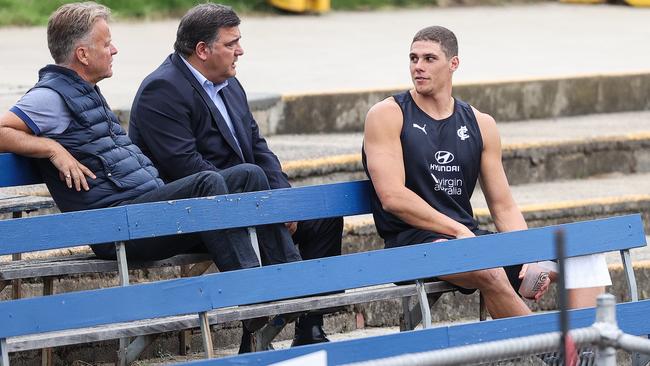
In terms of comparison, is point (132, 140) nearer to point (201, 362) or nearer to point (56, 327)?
point (56, 327)

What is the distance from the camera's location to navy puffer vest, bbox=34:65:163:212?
4.71 meters

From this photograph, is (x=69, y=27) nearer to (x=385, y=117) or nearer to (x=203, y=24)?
(x=203, y=24)

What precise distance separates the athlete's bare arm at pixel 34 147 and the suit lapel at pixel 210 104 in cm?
61

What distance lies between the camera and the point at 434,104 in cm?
512

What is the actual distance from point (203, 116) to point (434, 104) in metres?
0.84

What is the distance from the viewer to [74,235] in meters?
4.42

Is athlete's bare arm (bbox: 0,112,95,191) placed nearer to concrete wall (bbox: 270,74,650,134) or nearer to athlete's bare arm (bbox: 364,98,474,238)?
athlete's bare arm (bbox: 364,98,474,238)

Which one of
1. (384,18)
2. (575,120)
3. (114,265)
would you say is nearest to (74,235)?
(114,265)

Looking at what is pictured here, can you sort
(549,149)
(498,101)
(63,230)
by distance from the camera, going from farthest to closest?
(498,101)
(549,149)
(63,230)

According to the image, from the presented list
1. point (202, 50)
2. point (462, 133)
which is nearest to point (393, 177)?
point (462, 133)

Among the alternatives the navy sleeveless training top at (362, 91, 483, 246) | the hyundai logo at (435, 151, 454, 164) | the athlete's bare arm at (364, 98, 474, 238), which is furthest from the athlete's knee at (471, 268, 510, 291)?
the hyundai logo at (435, 151, 454, 164)

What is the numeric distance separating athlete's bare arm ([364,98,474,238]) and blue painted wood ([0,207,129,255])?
95 cm

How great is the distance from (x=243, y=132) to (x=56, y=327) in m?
1.50

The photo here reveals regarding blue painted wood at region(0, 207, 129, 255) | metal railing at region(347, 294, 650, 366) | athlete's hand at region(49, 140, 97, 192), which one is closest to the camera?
metal railing at region(347, 294, 650, 366)
